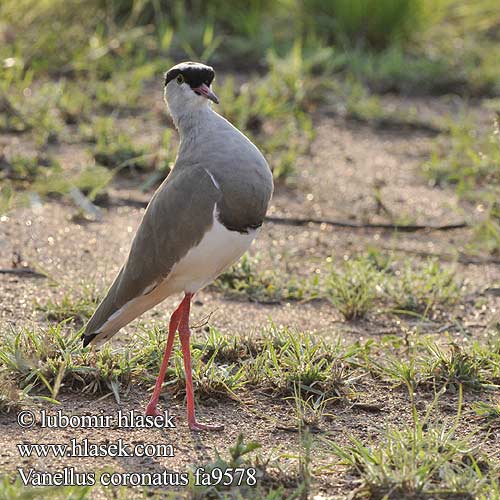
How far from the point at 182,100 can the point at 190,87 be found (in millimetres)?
67

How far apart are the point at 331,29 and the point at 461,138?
81.3 inches

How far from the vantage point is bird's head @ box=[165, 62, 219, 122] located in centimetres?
417

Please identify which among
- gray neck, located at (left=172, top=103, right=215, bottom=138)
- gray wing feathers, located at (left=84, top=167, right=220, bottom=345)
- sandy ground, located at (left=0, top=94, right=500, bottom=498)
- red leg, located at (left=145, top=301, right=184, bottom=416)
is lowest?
sandy ground, located at (left=0, top=94, right=500, bottom=498)

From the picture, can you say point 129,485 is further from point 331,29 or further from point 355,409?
point 331,29

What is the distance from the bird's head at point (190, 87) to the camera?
164 inches

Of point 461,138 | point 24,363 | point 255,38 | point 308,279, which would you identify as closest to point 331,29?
point 255,38

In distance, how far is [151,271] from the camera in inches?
158

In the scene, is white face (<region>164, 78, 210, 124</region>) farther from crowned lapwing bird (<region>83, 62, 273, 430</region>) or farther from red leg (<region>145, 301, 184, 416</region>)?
red leg (<region>145, 301, 184, 416</region>)

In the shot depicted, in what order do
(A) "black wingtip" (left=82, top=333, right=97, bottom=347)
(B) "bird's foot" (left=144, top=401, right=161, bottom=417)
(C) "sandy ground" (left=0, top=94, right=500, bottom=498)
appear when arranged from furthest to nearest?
(A) "black wingtip" (left=82, top=333, right=97, bottom=347) < (B) "bird's foot" (left=144, top=401, right=161, bottom=417) < (C) "sandy ground" (left=0, top=94, right=500, bottom=498)

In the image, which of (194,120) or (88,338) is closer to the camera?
(88,338)

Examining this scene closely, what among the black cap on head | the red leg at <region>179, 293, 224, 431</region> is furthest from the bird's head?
→ the red leg at <region>179, 293, 224, 431</region>

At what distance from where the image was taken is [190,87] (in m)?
4.20

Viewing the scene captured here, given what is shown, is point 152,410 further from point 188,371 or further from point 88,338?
point 88,338

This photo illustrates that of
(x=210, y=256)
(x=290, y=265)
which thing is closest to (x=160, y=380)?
(x=210, y=256)
